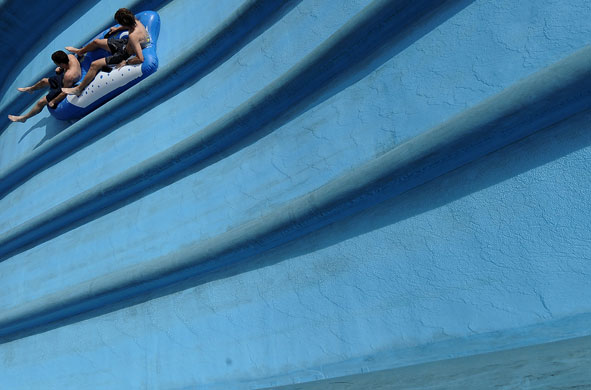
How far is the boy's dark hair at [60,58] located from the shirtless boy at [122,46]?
254mm

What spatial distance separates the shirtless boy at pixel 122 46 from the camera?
11.0 ft

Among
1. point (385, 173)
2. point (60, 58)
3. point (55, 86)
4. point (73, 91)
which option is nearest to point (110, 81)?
point (73, 91)

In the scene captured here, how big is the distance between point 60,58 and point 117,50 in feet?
2.22

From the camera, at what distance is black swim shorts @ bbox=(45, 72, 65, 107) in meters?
3.96

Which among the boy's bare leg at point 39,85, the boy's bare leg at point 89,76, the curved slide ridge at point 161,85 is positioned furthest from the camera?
the boy's bare leg at point 39,85

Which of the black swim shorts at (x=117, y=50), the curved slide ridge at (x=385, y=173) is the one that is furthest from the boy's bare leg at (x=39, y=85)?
the curved slide ridge at (x=385, y=173)

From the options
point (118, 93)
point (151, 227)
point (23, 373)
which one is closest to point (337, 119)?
point (151, 227)

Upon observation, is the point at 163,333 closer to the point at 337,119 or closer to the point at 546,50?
the point at 337,119

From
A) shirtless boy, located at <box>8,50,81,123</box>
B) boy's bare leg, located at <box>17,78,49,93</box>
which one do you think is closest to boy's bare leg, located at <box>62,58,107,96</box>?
shirtless boy, located at <box>8,50,81,123</box>

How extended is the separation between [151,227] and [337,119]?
1.27 meters

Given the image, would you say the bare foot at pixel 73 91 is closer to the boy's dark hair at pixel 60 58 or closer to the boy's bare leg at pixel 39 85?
the boy's dark hair at pixel 60 58

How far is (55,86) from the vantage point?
4.02m

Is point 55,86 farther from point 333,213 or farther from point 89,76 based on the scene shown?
point 333,213

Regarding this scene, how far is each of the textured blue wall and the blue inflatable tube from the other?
16 centimetres
